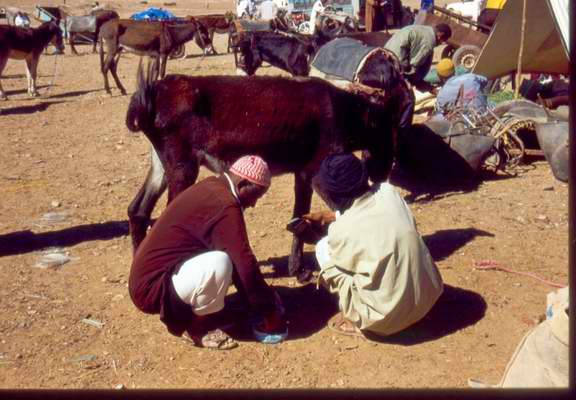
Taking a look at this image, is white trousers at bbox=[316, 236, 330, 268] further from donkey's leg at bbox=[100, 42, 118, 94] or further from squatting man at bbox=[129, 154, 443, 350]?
donkey's leg at bbox=[100, 42, 118, 94]

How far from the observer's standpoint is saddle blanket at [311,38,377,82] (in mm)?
7832

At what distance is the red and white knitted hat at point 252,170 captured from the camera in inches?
173

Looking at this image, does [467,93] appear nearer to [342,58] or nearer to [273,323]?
[342,58]

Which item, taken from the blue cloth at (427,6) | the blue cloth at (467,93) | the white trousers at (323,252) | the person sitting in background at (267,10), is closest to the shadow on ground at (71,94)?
the blue cloth at (427,6)

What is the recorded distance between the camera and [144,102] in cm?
554

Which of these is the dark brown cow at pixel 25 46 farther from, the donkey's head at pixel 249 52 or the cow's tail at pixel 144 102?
the cow's tail at pixel 144 102

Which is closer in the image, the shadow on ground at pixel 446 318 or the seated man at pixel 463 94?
the shadow on ground at pixel 446 318

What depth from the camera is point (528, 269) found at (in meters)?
5.81

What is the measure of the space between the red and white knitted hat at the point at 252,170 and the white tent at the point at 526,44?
7.06 m

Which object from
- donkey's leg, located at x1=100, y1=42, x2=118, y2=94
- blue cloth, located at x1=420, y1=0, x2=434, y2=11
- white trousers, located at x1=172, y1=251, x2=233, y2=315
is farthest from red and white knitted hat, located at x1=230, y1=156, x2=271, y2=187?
blue cloth, located at x1=420, y1=0, x2=434, y2=11

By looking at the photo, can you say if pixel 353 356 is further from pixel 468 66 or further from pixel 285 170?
pixel 468 66

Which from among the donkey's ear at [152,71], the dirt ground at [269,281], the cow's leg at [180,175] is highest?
the donkey's ear at [152,71]

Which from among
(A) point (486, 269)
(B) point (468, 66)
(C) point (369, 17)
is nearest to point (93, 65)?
(C) point (369, 17)

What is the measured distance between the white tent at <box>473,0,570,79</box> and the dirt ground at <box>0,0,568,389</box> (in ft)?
8.70
